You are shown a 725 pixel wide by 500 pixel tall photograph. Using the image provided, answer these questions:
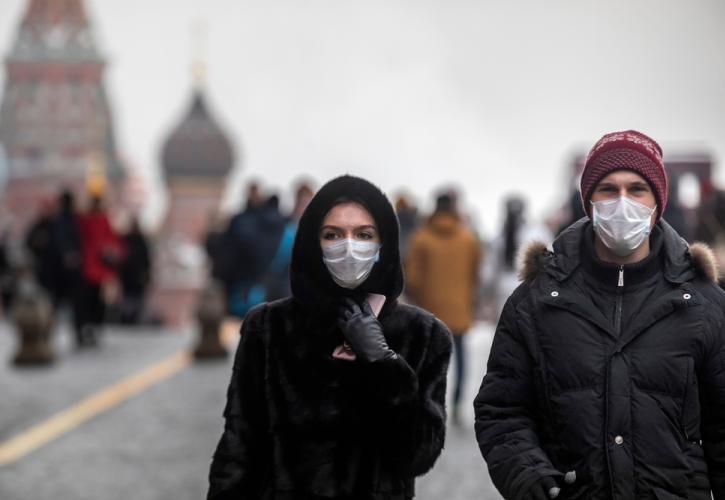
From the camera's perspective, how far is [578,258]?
460 centimetres

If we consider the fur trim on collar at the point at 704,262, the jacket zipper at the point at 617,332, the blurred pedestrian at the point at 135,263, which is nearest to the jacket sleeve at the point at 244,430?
the jacket zipper at the point at 617,332

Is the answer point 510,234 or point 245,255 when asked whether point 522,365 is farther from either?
point 510,234

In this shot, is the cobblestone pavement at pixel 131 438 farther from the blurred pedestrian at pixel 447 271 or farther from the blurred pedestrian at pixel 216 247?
the blurred pedestrian at pixel 216 247

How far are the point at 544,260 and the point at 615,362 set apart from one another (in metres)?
0.41

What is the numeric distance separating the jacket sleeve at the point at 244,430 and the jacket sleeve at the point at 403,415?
0.30m

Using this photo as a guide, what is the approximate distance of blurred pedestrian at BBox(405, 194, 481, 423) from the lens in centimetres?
1155

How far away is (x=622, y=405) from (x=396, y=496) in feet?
2.24

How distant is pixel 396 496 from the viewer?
4691 millimetres

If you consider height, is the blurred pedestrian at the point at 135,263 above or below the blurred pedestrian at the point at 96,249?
below

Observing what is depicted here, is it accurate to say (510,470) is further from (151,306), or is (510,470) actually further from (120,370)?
(151,306)

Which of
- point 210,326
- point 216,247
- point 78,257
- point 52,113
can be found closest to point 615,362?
point 216,247

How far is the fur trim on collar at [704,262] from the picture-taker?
455 cm

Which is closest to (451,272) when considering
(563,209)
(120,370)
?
(563,209)

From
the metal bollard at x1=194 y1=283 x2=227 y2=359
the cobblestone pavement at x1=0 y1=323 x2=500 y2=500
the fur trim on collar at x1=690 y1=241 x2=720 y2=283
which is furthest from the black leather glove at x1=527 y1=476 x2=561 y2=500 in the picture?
the metal bollard at x1=194 y1=283 x2=227 y2=359
